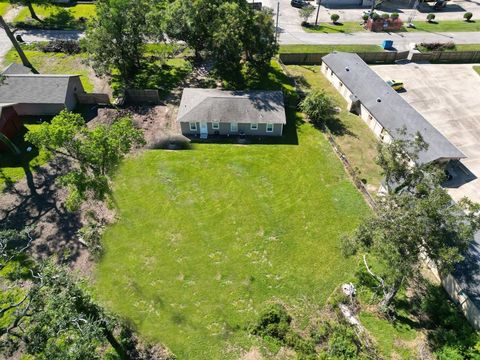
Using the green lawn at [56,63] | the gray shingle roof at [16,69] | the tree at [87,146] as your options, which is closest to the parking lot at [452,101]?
the tree at [87,146]

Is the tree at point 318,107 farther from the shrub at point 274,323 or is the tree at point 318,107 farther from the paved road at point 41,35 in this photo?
the paved road at point 41,35

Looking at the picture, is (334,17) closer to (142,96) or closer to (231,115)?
(231,115)

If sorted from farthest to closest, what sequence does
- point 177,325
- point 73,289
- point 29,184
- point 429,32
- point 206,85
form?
point 429,32, point 206,85, point 29,184, point 177,325, point 73,289

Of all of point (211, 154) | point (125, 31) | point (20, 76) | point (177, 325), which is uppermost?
point (125, 31)

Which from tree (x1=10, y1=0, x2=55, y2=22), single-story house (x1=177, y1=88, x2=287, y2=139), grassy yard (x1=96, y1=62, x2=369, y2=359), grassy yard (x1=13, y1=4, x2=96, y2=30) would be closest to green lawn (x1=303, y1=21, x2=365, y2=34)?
single-story house (x1=177, y1=88, x2=287, y2=139)

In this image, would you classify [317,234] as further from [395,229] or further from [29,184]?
[29,184]

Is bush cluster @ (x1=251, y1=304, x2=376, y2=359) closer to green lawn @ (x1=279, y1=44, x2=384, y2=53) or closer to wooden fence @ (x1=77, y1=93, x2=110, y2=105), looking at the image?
wooden fence @ (x1=77, y1=93, x2=110, y2=105)

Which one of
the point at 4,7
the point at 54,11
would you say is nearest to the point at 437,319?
the point at 54,11

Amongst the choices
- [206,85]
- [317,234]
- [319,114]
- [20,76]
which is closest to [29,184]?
[20,76]
